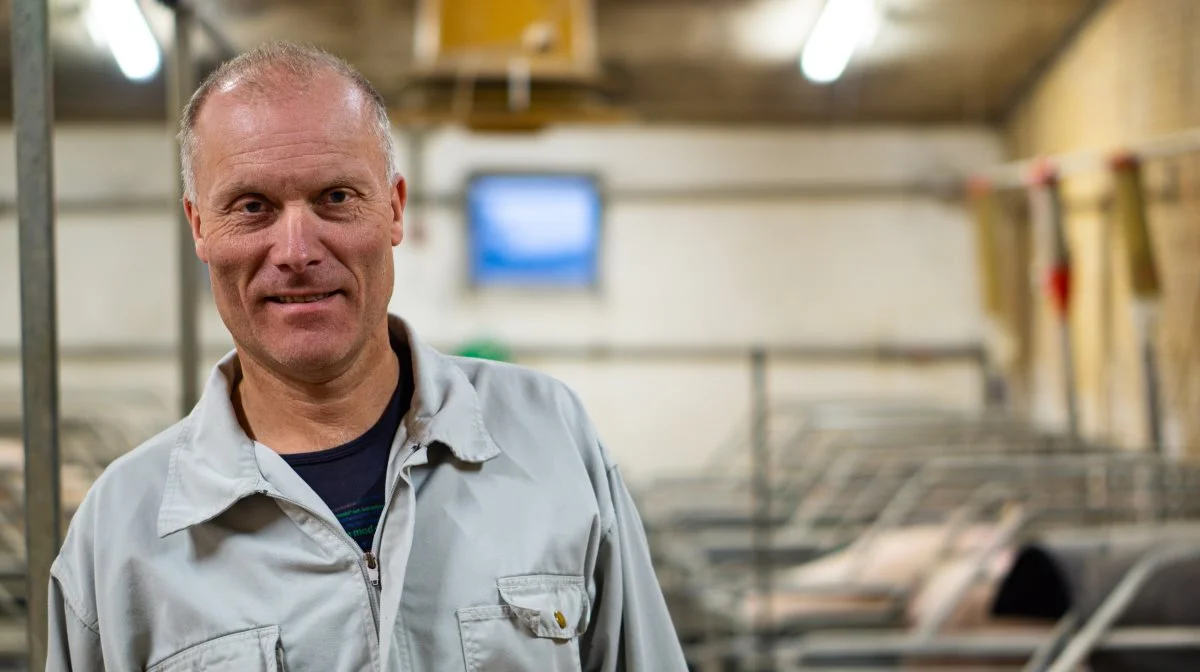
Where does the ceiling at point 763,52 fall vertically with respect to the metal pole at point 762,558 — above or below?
above

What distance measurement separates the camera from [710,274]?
29.8 feet

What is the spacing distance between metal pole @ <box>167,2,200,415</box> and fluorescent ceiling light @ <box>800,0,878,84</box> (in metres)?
4.07

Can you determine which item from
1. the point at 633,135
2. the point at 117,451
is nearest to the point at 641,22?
the point at 633,135

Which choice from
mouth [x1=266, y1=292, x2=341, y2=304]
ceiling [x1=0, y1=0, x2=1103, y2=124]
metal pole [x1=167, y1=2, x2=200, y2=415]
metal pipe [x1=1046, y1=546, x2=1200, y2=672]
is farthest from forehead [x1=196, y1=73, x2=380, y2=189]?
ceiling [x1=0, y1=0, x2=1103, y2=124]

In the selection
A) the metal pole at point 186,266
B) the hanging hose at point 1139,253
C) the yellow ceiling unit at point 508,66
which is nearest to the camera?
the metal pole at point 186,266

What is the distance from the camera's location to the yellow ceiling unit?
12.6ft

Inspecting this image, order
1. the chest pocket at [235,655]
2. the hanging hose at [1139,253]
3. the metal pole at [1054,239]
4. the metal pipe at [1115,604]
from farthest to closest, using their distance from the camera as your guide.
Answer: the metal pole at [1054,239], the hanging hose at [1139,253], the metal pipe at [1115,604], the chest pocket at [235,655]

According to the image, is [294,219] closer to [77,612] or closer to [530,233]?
[77,612]

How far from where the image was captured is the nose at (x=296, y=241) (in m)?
1.18

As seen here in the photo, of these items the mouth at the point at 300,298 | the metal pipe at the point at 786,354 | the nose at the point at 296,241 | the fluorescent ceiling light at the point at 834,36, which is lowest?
the mouth at the point at 300,298

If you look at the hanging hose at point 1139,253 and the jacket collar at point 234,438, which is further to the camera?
the hanging hose at point 1139,253

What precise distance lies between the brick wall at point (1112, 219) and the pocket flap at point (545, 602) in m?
4.19

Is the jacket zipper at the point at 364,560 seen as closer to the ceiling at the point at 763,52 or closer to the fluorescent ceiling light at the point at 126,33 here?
the fluorescent ceiling light at the point at 126,33

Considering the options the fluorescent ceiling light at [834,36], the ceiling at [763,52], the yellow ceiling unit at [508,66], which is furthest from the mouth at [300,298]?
the ceiling at [763,52]
